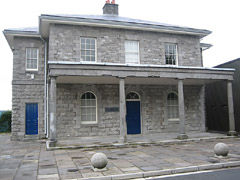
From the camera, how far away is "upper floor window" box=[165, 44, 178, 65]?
53.8 feet

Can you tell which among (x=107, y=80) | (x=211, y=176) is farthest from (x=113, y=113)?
(x=211, y=176)

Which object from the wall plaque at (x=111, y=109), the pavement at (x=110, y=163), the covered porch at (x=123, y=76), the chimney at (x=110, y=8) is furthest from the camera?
the chimney at (x=110, y=8)

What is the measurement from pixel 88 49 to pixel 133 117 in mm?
5025

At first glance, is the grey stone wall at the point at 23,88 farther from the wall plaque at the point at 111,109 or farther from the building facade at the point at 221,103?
the building facade at the point at 221,103

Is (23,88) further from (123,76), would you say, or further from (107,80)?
(123,76)

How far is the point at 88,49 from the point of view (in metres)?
14.8

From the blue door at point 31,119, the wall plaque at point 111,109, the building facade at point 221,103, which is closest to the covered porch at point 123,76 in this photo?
the wall plaque at point 111,109

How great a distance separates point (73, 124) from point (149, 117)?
4.77m

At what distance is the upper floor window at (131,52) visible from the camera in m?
15.5

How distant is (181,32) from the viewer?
16422 mm

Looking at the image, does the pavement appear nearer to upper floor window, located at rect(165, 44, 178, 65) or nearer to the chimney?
upper floor window, located at rect(165, 44, 178, 65)

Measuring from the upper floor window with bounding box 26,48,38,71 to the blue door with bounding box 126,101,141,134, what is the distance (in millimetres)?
6658

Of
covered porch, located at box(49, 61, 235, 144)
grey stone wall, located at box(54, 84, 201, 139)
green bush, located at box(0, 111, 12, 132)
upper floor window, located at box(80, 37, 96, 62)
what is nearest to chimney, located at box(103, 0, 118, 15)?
upper floor window, located at box(80, 37, 96, 62)

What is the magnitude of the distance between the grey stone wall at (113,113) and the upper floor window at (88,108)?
11.1 inches
